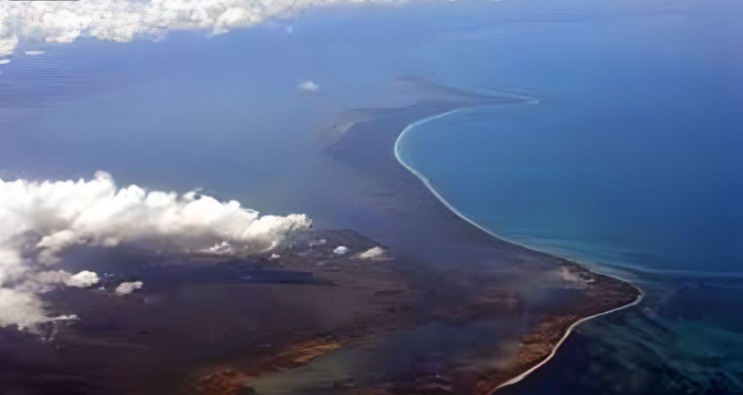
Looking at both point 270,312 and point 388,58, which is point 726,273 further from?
point 388,58

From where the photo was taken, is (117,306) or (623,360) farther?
(117,306)

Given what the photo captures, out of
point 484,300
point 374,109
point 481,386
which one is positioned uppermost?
point 374,109

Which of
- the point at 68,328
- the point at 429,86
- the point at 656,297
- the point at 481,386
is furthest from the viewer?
the point at 429,86

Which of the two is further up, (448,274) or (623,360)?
(448,274)

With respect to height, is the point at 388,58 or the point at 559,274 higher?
the point at 388,58

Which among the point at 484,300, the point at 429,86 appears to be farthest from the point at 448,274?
the point at 429,86

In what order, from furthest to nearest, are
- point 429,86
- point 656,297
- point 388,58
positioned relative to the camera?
1. point 388,58
2. point 429,86
3. point 656,297

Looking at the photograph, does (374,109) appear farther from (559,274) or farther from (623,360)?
(623,360)

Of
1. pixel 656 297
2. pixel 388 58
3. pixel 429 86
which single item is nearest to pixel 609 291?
pixel 656 297

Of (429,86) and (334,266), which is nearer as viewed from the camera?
(334,266)
